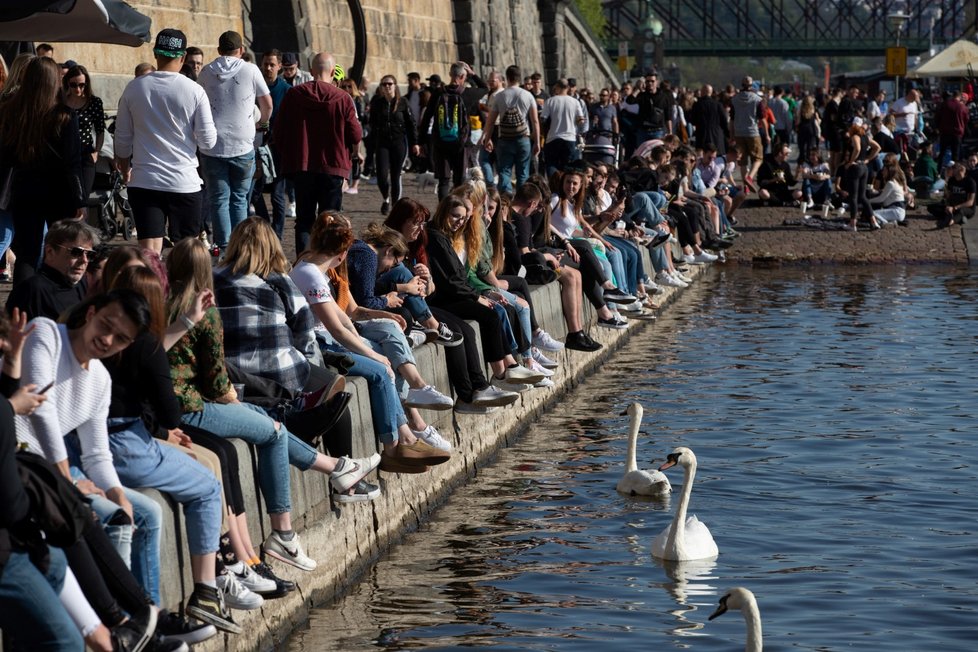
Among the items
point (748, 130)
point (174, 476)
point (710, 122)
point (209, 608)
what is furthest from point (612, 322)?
point (748, 130)

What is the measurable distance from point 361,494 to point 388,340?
1.45 metres

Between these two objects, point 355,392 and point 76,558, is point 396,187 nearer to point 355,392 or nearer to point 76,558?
point 355,392

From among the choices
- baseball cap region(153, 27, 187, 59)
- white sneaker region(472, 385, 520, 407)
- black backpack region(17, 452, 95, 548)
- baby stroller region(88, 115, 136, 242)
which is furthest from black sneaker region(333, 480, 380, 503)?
baby stroller region(88, 115, 136, 242)

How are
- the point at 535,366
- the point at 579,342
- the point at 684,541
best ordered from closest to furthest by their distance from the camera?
the point at 684,541, the point at 535,366, the point at 579,342

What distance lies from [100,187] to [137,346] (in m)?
10.1

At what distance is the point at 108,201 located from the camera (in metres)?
15.9

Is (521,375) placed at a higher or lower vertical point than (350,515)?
higher

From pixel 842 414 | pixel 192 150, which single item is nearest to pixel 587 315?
pixel 842 414

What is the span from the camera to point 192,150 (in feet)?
36.0

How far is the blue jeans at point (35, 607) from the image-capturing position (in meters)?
5.08

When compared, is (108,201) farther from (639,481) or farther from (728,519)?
(728,519)

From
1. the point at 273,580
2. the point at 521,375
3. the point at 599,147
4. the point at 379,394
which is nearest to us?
the point at 273,580

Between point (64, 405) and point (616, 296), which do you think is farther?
point (616, 296)

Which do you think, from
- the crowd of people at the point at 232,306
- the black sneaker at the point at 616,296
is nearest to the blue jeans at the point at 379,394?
the crowd of people at the point at 232,306
